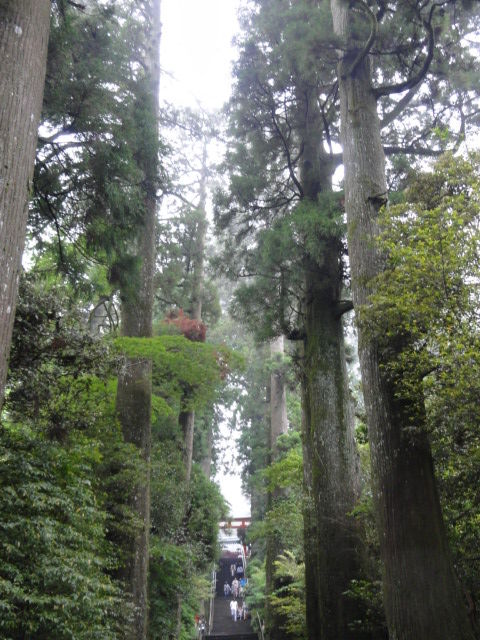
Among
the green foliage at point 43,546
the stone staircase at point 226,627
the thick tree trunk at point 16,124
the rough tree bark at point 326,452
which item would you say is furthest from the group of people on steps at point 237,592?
the thick tree trunk at point 16,124

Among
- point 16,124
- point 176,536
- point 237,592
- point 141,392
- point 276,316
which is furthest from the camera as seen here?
point 237,592

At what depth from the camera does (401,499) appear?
5.23 metres

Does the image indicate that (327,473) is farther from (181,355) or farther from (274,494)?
(274,494)

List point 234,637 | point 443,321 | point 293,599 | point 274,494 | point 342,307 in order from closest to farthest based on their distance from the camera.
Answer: point 443,321, point 342,307, point 293,599, point 274,494, point 234,637

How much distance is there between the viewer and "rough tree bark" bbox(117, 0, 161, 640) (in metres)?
8.27

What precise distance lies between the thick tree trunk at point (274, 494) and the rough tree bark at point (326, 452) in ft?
10.4

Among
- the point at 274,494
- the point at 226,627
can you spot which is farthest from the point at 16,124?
the point at 226,627

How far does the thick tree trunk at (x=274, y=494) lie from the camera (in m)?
13.9

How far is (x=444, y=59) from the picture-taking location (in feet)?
29.2

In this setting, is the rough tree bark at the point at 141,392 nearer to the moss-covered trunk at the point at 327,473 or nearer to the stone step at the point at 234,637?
the moss-covered trunk at the point at 327,473

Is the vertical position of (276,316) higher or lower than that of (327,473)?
higher

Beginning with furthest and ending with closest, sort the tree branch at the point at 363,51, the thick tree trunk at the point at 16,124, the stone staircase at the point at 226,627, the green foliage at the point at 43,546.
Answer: the stone staircase at the point at 226,627, the tree branch at the point at 363,51, the green foliage at the point at 43,546, the thick tree trunk at the point at 16,124

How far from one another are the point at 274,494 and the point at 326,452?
8659mm

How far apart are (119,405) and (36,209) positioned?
355 cm
